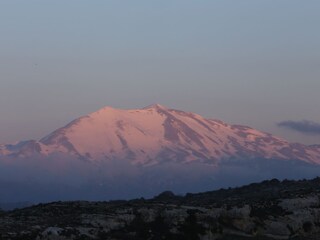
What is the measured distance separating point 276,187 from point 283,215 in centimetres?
2270

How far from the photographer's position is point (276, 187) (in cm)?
6975

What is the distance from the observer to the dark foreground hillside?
38562 mm

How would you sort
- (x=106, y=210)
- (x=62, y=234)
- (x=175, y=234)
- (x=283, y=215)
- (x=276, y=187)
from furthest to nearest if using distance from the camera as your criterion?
1. (x=276, y=187)
2. (x=283, y=215)
3. (x=106, y=210)
4. (x=175, y=234)
5. (x=62, y=234)

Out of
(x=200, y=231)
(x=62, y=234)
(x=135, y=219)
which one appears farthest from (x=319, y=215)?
(x=62, y=234)

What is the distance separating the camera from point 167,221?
42.0 meters

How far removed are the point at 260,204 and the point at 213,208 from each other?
201 inches

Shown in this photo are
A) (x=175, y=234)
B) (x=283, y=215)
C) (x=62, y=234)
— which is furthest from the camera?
(x=283, y=215)

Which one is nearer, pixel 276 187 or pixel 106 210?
pixel 106 210

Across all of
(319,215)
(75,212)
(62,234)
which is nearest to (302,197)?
(319,215)

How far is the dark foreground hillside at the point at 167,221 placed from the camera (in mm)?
38562

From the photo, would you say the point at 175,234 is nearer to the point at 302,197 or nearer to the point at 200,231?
the point at 200,231

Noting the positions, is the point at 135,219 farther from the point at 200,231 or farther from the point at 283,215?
the point at 283,215

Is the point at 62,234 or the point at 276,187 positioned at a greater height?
the point at 276,187

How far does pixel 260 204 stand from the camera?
49688 millimetres
